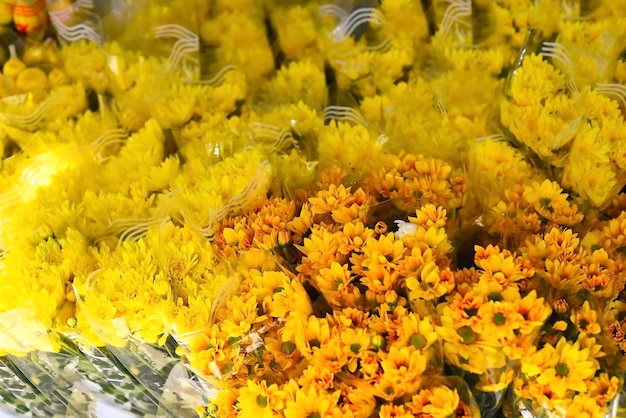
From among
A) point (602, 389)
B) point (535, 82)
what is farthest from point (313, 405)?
point (535, 82)

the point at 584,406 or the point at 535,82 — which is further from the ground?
the point at 535,82

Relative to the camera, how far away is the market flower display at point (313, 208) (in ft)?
2.35

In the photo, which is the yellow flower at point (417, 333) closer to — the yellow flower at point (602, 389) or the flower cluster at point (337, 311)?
the flower cluster at point (337, 311)

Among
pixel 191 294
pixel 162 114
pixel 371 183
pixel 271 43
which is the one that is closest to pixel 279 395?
pixel 191 294

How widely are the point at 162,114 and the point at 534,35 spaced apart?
608mm

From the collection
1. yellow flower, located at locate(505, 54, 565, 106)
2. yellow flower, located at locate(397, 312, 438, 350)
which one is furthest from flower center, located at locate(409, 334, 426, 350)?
yellow flower, located at locate(505, 54, 565, 106)

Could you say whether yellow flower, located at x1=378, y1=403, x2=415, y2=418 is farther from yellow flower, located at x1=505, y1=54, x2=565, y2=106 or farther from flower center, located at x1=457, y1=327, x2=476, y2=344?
yellow flower, located at x1=505, y1=54, x2=565, y2=106

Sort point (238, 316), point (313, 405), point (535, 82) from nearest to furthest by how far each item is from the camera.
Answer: point (313, 405) < point (238, 316) < point (535, 82)

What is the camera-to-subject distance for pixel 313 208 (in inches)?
33.6

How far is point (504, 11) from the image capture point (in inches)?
48.9

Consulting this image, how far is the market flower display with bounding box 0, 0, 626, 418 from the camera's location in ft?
2.35

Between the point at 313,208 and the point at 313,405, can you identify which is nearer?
the point at 313,405

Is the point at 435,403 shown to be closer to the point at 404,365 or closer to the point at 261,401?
the point at 404,365

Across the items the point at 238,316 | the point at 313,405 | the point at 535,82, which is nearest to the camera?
the point at 313,405
